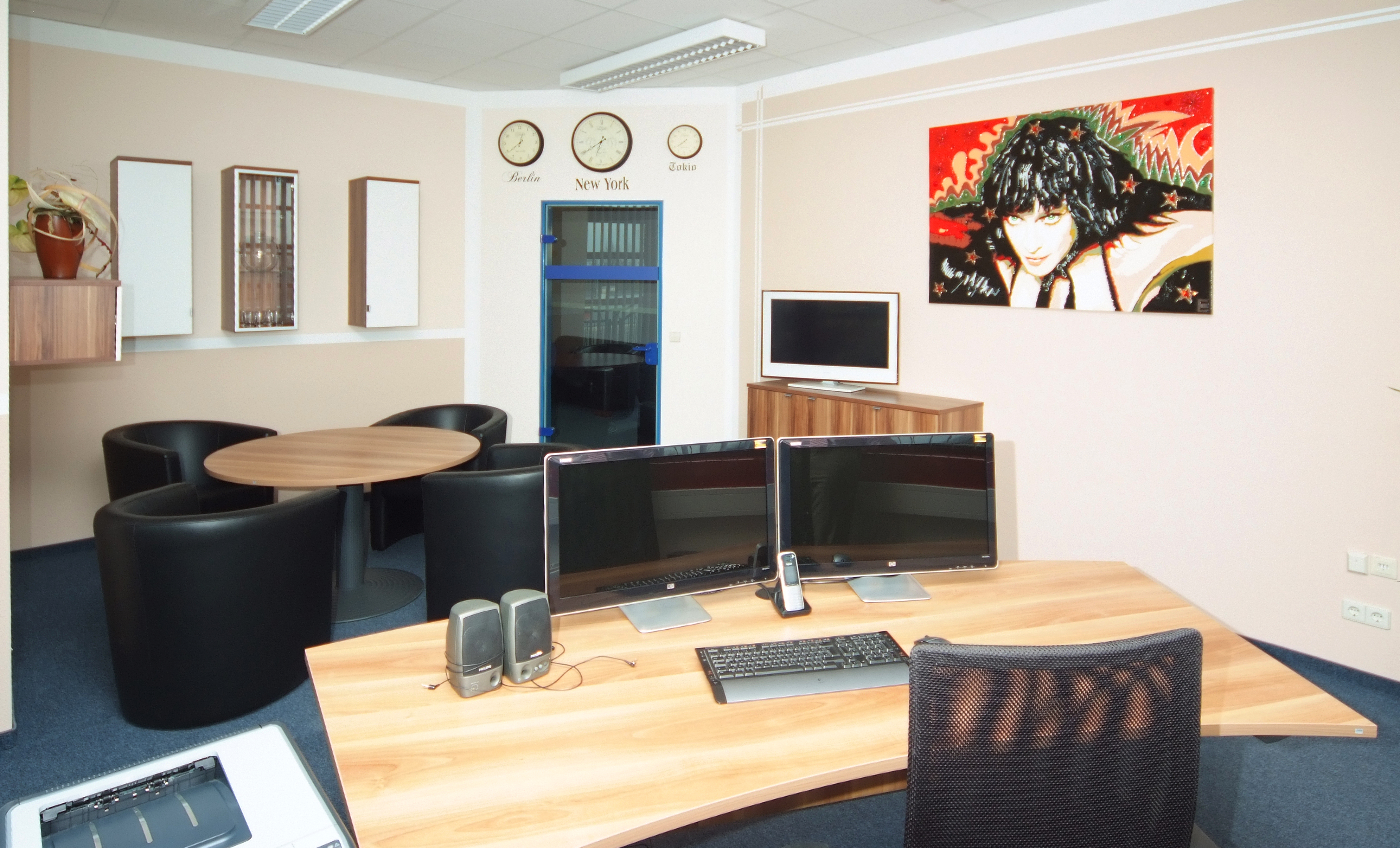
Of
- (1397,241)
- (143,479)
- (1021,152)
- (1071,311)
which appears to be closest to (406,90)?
(143,479)

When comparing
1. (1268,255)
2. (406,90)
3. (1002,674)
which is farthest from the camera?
(406,90)

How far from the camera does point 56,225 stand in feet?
10.6

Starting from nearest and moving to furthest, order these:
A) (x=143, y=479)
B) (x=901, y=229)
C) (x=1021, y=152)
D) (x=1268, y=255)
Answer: (x=1268, y=255)
(x=143, y=479)
(x=1021, y=152)
(x=901, y=229)

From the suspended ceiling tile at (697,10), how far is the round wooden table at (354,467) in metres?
2.20

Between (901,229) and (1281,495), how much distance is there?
223 cm

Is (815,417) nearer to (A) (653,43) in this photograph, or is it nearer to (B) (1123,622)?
(A) (653,43)

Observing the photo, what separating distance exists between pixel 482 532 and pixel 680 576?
1.49 meters

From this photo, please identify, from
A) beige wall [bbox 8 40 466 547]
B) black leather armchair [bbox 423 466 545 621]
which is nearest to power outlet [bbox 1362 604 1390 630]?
black leather armchair [bbox 423 466 545 621]

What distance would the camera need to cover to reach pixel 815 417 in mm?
5066

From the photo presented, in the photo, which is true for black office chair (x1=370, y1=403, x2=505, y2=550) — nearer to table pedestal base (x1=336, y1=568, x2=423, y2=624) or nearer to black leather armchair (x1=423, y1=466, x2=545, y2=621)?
table pedestal base (x1=336, y1=568, x2=423, y2=624)

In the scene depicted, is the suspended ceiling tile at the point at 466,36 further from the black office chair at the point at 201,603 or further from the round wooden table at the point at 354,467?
the black office chair at the point at 201,603

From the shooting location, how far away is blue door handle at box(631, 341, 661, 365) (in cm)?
619

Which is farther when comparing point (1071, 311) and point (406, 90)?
point (406, 90)

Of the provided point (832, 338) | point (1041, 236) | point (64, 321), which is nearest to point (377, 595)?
point (64, 321)
